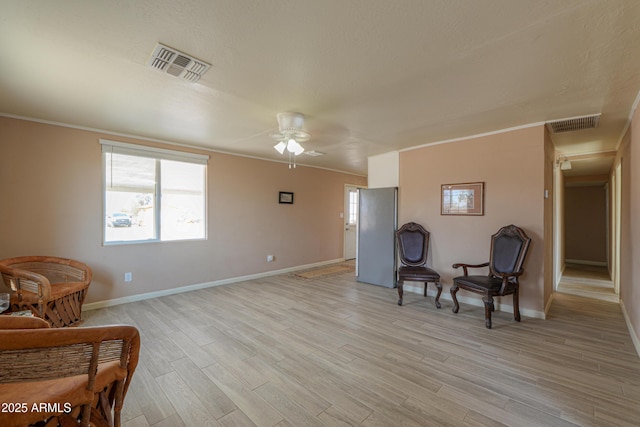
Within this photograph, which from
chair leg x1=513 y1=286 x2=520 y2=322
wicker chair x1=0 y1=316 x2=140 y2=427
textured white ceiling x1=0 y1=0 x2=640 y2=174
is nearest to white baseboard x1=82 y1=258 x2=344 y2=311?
textured white ceiling x1=0 y1=0 x2=640 y2=174

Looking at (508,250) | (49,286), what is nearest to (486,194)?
(508,250)

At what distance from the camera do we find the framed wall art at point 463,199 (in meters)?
3.78

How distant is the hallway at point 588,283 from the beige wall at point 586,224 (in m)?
0.68

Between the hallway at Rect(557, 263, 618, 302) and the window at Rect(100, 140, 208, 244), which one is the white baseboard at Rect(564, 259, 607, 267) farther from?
the window at Rect(100, 140, 208, 244)

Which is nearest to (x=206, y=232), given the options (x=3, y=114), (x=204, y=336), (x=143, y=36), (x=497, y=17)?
(x=204, y=336)

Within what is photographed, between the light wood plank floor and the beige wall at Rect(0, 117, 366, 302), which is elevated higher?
the beige wall at Rect(0, 117, 366, 302)

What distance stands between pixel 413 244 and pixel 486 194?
1.28 metres

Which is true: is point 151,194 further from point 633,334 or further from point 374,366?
point 633,334

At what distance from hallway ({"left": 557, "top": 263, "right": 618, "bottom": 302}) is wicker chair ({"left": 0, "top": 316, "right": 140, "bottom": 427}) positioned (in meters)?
6.19

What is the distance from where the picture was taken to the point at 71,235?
11.5ft

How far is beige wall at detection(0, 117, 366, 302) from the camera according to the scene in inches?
127

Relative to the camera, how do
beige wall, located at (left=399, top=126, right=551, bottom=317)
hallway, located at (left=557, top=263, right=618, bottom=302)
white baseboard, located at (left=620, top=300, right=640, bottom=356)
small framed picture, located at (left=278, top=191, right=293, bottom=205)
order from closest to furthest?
white baseboard, located at (left=620, top=300, right=640, bottom=356) → beige wall, located at (left=399, top=126, right=551, bottom=317) → hallway, located at (left=557, top=263, right=618, bottom=302) → small framed picture, located at (left=278, top=191, right=293, bottom=205)

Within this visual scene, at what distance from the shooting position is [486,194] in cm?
373

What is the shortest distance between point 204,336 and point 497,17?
357cm
